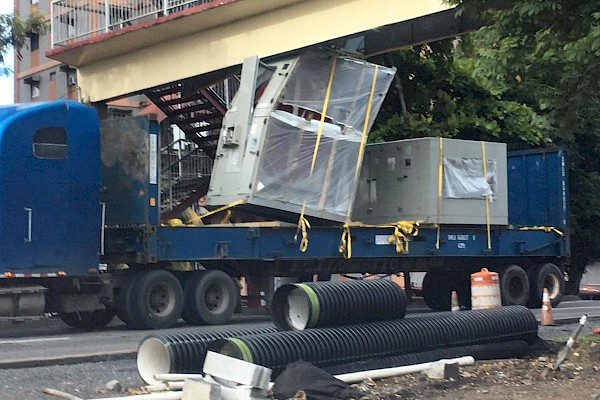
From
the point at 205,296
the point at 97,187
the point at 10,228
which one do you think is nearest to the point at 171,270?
the point at 205,296

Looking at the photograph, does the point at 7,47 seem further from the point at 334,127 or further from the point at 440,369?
the point at 440,369

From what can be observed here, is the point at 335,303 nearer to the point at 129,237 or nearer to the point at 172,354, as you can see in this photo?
the point at 172,354

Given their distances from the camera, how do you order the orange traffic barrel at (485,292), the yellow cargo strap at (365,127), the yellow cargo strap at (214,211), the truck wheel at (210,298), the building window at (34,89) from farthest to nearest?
1. the building window at (34,89)
2. the yellow cargo strap at (365,127)
3. the truck wheel at (210,298)
4. the yellow cargo strap at (214,211)
5. the orange traffic barrel at (485,292)

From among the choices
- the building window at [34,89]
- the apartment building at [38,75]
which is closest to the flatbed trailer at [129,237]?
the apartment building at [38,75]

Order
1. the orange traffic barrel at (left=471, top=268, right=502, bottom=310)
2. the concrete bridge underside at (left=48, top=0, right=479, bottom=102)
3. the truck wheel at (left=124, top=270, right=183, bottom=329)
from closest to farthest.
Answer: the orange traffic barrel at (left=471, top=268, right=502, bottom=310)
the truck wheel at (left=124, top=270, right=183, bottom=329)
the concrete bridge underside at (left=48, top=0, right=479, bottom=102)

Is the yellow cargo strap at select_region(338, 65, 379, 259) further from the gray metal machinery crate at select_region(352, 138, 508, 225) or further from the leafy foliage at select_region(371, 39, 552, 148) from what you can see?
the leafy foliage at select_region(371, 39, 552, 148)

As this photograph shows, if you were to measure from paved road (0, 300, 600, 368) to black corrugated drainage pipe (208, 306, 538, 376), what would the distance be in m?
3.13

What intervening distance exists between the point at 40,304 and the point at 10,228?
128 cm

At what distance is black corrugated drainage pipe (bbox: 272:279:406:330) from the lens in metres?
9.80

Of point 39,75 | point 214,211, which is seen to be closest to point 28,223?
point 214,211

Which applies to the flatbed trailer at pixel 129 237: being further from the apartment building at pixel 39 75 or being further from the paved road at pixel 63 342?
the apartment building at pixel 39 75

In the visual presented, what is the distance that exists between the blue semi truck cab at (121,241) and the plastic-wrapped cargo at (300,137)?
2.36 ft

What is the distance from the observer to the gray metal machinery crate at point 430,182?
62.8 ft

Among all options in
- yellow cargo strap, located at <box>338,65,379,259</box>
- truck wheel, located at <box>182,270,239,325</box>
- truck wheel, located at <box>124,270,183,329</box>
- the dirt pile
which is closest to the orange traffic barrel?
the dirt pile
